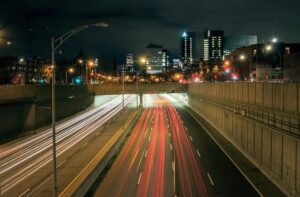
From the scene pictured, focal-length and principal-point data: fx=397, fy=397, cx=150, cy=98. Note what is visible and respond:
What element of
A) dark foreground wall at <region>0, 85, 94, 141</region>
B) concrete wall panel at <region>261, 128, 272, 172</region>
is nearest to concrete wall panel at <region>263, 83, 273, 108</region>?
concrete wall panel at <region>261, 128, 272, 172</region>

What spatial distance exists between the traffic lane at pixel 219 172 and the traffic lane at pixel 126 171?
19.4 feet

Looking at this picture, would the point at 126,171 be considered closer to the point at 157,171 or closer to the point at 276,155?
the point at 157,171

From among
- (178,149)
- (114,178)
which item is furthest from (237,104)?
(114,178)

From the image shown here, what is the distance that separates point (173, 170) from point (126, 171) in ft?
13.4

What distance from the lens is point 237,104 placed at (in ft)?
149

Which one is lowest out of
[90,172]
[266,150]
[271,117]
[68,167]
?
[68,167]

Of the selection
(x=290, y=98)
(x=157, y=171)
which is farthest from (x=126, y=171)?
(x=290, y=98)

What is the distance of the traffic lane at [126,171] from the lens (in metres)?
28.0

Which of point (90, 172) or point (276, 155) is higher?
point (276, 155)

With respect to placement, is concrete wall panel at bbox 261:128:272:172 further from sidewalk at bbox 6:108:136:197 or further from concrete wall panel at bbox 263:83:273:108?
sidewalk at bbox 6:108:136:197

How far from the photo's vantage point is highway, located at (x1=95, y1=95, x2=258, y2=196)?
28203mm

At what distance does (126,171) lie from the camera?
34.5 meters

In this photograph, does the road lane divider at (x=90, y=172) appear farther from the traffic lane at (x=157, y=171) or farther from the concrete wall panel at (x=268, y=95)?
the concrete wall panel at (x=268, y=95)

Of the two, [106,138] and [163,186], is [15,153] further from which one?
[163,186]
